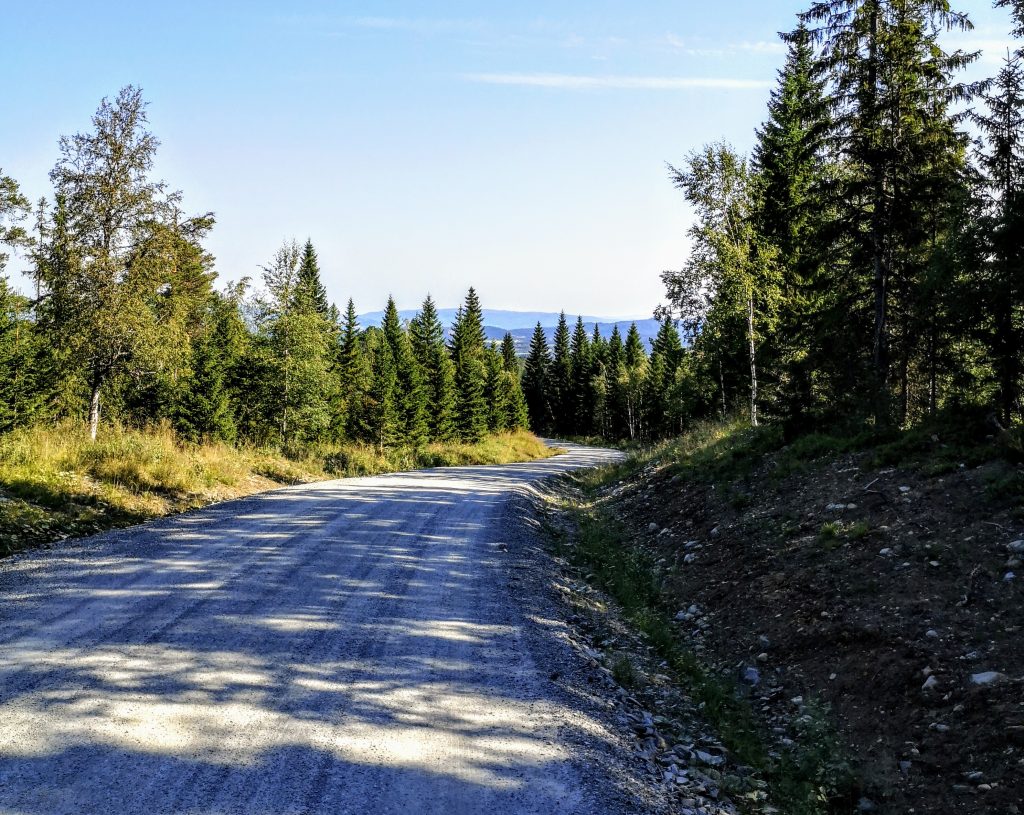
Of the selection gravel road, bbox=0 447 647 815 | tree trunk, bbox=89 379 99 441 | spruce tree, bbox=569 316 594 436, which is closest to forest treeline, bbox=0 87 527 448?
tree trunk, bbox=89 379 99 441

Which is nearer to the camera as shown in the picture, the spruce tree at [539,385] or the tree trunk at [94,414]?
the tree trunk at [94,414]

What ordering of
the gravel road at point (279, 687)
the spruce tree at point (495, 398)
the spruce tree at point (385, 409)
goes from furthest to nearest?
1. the spruce tree at point (495, 398)
2. the spruce tree at point (385, 409)
3. the gravel road at point (279, 687)

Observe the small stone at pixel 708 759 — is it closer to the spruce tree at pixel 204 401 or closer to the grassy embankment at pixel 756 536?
the grassy embankment at pixel 756 536

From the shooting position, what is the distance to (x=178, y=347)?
57.4 ft

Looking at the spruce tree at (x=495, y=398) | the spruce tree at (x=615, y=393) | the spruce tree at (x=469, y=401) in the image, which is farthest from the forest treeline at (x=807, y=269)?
the spruce tree at (x=615, y=393)

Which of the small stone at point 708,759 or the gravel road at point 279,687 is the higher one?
the gravel road at point 279,687

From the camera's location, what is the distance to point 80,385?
28656 mm

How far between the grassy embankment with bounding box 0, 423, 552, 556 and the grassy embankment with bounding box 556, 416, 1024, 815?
7.98 meters

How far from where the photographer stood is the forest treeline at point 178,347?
16.2 meters

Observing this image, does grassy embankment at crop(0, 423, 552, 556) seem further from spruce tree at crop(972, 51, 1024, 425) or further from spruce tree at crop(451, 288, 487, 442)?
spruce tree at crop(451, 288, 487, 442)

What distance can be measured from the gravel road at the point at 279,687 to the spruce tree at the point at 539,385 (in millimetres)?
84612

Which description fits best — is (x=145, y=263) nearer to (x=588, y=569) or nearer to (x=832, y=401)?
(x=588, y=569)

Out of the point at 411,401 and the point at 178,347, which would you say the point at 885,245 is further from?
the point at 411,401

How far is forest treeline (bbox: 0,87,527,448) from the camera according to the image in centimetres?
1622
